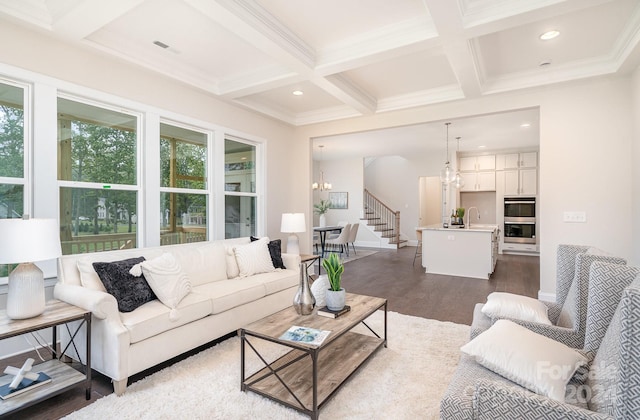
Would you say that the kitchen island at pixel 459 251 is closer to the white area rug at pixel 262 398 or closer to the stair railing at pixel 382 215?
the white area rug at pixel 262 398

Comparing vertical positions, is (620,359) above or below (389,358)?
above

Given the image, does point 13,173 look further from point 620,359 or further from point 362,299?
point 620,359

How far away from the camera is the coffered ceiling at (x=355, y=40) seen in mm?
2609

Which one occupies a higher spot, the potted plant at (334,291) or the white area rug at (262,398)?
the potted plant at (334,291)

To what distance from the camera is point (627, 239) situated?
3834 mm

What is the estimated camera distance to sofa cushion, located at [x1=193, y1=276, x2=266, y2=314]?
2.92 meters

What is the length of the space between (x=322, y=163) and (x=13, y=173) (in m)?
9.00

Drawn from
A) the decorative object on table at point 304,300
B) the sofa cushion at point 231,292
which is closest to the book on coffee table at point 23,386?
the sofa cushion at point 231,292

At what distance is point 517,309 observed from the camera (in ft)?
6.66

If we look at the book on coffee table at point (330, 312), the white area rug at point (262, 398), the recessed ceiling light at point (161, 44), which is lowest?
the white area rug at point (262, 398)

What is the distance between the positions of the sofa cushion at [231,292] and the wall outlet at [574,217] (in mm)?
3795

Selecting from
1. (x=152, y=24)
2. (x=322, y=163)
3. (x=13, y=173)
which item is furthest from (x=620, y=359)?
(x=322, y=163)

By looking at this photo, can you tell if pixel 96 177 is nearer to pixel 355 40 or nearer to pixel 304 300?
pixel 304 300

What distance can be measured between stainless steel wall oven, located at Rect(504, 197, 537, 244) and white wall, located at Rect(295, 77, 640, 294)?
4863 millimetres
